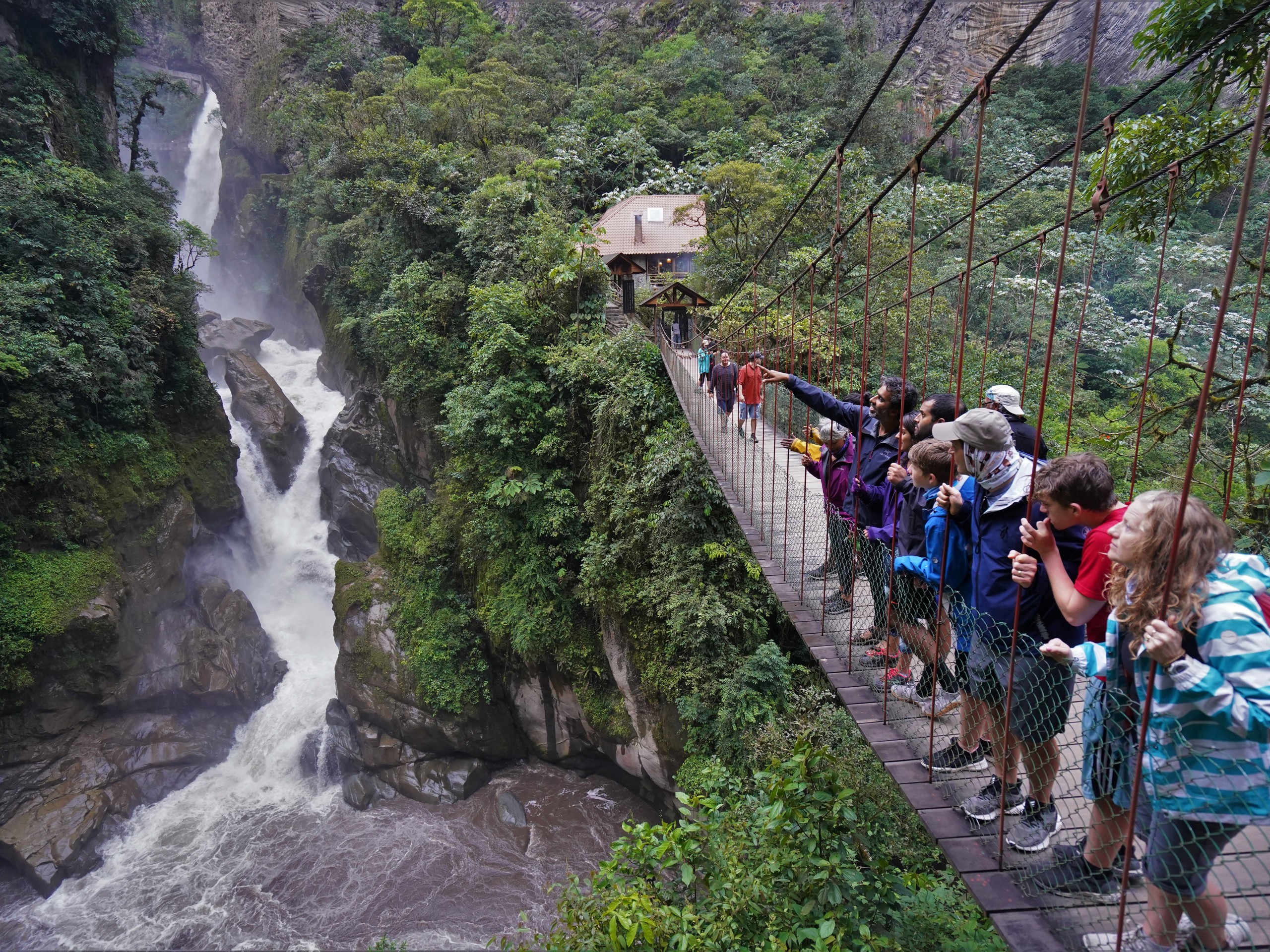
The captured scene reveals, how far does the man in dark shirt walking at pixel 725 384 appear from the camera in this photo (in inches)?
198

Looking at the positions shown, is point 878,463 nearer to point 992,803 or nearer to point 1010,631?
point 1010,631

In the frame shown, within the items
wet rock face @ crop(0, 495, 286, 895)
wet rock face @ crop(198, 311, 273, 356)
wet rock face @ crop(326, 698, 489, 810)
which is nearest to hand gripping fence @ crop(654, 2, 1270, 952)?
wet rock face @ crop(326, 698, 489, 810)

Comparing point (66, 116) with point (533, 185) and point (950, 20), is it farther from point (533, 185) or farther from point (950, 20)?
point (950, 20)

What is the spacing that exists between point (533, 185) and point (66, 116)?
254 inches

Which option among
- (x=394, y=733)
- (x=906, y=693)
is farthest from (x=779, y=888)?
(x=394, y=733)

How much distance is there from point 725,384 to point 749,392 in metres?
0.28

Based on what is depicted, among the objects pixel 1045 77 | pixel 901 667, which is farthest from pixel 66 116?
pixel 1045 77

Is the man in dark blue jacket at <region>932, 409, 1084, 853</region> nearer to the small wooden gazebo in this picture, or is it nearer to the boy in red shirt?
the boy in red shirt

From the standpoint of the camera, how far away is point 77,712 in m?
7.45

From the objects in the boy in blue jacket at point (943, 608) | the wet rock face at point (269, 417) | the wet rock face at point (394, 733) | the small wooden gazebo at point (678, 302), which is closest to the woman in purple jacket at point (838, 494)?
the boy in blue jacket at point (943, 608)

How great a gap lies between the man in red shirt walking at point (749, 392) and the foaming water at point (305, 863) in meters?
4.48

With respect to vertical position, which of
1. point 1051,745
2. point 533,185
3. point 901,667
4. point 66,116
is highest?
point 66,116

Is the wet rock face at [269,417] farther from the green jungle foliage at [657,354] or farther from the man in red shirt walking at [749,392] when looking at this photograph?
the man in red shirt walking at [749,392]

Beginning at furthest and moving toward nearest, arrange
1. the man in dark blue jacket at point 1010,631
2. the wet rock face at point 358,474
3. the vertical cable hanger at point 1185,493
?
the wet rock face at point 358,474, the man in dark blue jacket at point 1010,631, the vertical cable hanger at point 1185,493
